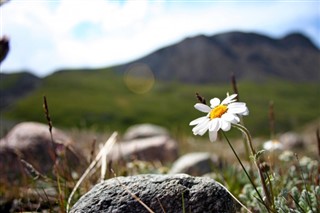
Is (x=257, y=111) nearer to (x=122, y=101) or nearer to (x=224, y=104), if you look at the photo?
(x=122, y=101)

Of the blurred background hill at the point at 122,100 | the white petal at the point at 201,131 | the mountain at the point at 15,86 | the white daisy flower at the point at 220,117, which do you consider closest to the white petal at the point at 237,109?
the white daisy flower at the point at 220,117

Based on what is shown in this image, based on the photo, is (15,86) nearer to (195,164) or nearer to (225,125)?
(195,164)

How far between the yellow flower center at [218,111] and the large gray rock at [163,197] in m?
0.79

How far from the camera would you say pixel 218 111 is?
2.80m


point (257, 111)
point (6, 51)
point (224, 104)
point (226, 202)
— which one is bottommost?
point (257, 111)

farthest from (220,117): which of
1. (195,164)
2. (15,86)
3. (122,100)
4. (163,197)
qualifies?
(15,86)

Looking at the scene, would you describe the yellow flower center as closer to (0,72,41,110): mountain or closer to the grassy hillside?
the grassy hillside

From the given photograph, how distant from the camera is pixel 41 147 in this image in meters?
9.90

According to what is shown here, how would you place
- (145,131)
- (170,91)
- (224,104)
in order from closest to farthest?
(224,104) → (145,131) → (170,91)

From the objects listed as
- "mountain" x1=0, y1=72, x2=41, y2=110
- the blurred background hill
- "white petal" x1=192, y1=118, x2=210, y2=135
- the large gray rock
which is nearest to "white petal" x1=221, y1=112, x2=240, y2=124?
"white petal" x1=192, y1=118, x2=210, y2=135

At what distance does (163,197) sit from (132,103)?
143m

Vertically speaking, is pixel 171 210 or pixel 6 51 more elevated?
pixel 6 51

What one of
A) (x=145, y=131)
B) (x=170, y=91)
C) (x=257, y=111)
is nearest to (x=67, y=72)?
(x=170, y=91)

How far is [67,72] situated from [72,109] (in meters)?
72.3
